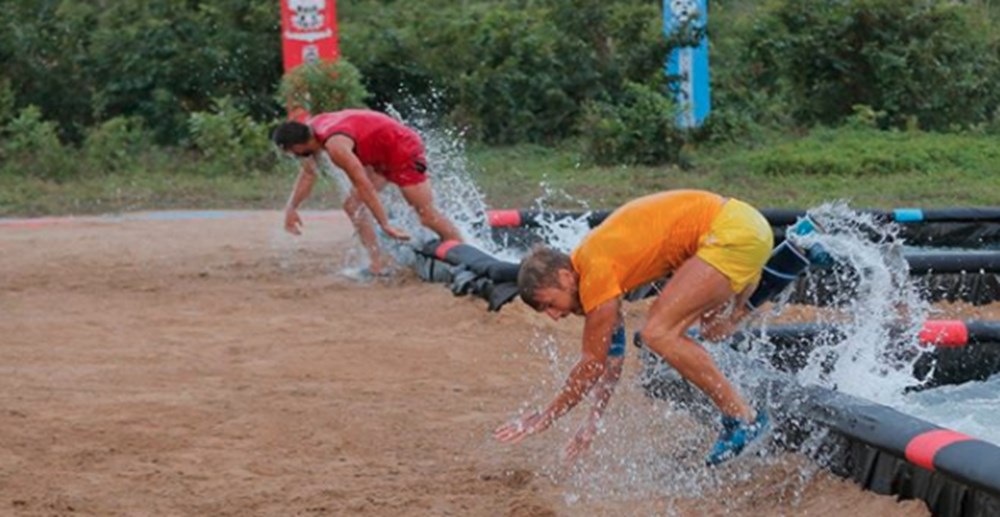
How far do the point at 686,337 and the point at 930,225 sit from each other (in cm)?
587

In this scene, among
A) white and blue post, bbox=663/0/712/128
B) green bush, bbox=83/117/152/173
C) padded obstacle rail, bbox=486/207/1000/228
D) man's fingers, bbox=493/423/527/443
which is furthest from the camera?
green bush, bbox=83/117/152/173

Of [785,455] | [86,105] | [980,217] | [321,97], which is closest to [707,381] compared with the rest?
[785,455]

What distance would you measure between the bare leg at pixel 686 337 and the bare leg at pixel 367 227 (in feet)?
16.3

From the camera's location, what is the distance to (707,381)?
6500 millimetres

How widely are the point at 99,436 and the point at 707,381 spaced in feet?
8.31

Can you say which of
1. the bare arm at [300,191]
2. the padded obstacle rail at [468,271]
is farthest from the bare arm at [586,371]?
the bare arm at [300,191]

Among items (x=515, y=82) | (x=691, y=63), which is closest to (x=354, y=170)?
(x=691, y=63)

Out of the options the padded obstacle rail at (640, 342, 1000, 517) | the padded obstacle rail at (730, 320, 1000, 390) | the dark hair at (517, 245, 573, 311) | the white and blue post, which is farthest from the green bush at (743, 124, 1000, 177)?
the dark hair at (517, 245, 573, 311)

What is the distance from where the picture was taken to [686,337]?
6570mm

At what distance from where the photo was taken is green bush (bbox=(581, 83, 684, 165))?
54.8 ft

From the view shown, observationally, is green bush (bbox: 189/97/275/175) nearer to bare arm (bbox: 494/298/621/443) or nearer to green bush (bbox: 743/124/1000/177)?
green bush (bbox: 743/124/1000/177)

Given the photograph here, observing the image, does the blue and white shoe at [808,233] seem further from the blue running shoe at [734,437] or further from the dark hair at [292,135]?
the dark hair at [292,135]

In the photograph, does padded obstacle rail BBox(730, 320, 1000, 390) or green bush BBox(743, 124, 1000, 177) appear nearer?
padded obstacle rail BBox(730, 320, 1000, 390)

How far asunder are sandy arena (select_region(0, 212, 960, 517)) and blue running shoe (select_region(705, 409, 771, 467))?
0.20 ft
